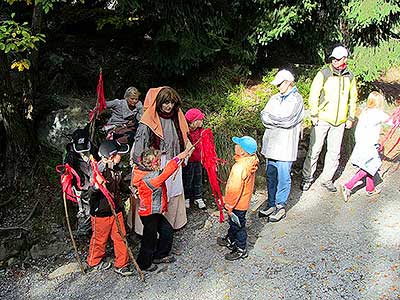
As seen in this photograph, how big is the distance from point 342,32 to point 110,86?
13.8ft

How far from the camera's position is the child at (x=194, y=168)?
5.76 meters

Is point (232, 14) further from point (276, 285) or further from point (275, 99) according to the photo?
point (276, 285)

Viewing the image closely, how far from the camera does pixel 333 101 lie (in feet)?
20.4

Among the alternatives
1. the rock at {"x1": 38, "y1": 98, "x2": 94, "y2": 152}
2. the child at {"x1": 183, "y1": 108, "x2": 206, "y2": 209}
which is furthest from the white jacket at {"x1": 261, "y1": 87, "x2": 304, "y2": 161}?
the rock at {"x1": 38, "y1": 98, "x2": 94, "y2": 152}

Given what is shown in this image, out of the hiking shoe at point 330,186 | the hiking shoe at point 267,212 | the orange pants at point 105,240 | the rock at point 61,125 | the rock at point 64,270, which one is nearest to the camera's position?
the orange pants at point 105,240

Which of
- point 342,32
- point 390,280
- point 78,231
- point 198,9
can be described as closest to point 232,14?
point 198,9

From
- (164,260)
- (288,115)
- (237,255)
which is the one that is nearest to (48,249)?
(164,260)

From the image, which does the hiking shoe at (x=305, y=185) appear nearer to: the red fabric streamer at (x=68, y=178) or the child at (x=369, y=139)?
the child at (x=369, y=139)

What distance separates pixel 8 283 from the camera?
5543mm

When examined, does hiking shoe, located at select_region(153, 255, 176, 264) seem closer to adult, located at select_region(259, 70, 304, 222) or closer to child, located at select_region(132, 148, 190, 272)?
child, located at select_region(132, 148, 190, 272)

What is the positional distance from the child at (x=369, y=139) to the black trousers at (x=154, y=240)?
8.97 feet

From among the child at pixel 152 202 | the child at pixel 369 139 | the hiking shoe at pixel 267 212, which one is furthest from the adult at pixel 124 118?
the child at pixel 369 139

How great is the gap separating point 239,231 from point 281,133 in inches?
53.1

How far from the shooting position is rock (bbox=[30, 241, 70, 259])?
236 inches
